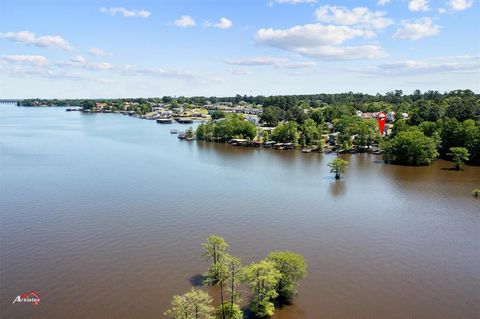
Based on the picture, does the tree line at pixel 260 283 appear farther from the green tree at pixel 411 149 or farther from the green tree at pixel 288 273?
the green tree at pixel 411 149

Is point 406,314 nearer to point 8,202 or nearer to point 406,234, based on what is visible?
point 406,234

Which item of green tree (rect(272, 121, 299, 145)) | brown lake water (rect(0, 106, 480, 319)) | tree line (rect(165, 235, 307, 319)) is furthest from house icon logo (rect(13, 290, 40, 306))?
green tree (rect(272, 121, 299, 145))

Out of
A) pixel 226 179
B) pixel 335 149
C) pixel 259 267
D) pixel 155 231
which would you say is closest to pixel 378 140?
pixel 335 149

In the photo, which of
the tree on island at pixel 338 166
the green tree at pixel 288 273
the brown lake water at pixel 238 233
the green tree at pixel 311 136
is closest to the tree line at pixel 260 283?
the green tree at pixel 288 273

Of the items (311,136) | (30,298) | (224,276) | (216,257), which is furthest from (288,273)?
(311,136)

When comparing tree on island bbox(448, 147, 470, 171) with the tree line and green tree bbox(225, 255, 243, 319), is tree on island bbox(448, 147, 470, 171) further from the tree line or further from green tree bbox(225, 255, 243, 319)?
green tree bbox(225, 255, 243, 319)

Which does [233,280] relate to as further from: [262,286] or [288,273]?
[288,273]

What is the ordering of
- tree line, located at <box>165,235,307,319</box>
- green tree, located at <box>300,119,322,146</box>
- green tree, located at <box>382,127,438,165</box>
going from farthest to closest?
green tree, located at <box>300,119,322,146</box>
green tree, located at <box>382,127,438,165</box>
tree line, located at <box>165,235,307,319</box>
